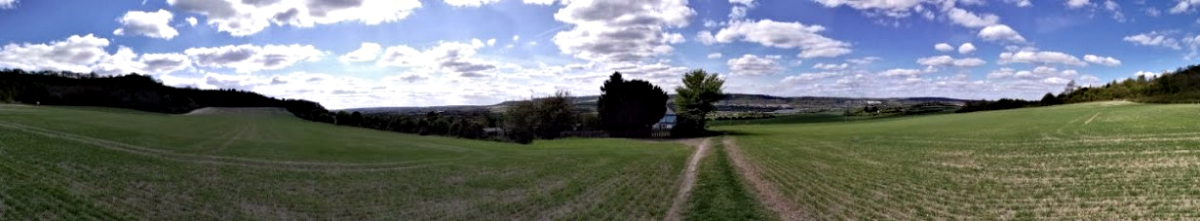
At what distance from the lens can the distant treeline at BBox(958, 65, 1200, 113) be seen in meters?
71.2

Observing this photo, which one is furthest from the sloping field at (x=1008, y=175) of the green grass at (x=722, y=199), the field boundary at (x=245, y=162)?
A: the field boundary at (x=245, y=162)

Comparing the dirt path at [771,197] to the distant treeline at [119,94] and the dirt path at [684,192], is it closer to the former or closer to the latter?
the dirt path at [684,192]

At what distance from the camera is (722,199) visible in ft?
70.0

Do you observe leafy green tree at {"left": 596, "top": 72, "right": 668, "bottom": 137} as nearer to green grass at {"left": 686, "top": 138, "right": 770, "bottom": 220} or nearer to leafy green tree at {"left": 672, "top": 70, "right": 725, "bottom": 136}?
leafy green tree at {"left": 672, "top": 70, "right": 725, "bottom": 136}

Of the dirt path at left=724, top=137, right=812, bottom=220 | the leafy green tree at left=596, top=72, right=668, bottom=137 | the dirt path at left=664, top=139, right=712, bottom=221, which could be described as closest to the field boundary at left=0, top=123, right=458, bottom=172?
the dirt path at left=664, top=139, right=712, bottom=221

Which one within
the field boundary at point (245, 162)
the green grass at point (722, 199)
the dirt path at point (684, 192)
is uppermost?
the field boundary at point (245, 162)

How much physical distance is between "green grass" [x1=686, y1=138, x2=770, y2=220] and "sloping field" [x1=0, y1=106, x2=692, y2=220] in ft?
3.40

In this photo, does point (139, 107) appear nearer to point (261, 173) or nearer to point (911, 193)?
point (261, 173)

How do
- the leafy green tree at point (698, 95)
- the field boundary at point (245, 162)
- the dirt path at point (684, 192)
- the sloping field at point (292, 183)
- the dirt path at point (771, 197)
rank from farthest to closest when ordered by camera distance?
the leafy green tree at point (698, 95) < the field boundary at point (245, 162) < the dirt path at point (684, 192) < the dirt path at point (771, 197) < the sloping field at point (292, 183)

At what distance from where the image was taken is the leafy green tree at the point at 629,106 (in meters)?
79.1

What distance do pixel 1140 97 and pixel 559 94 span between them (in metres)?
72.5

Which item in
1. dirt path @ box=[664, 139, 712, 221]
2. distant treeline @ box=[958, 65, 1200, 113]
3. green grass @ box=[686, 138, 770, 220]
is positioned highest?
distant treeline @ box=[958, 65, 1200, 113]

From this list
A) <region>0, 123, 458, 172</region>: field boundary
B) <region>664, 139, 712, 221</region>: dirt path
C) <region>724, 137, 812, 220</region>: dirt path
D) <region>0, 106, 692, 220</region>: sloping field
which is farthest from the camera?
<region>0, 123, 458, 172</region>: field boundary

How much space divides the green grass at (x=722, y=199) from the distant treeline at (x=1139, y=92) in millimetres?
61405
